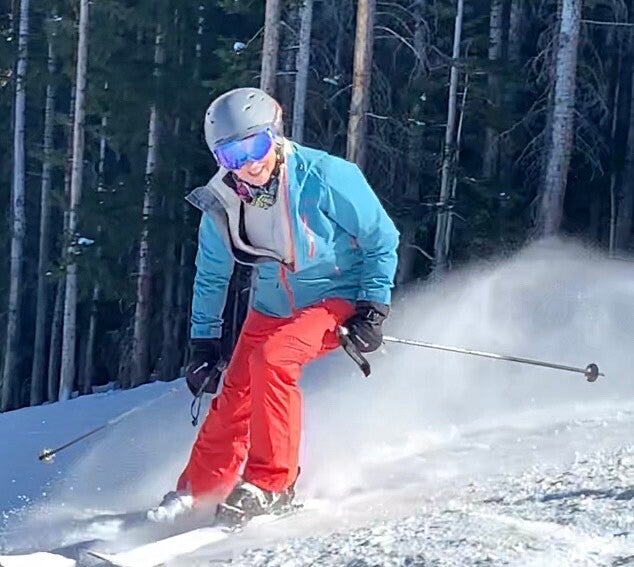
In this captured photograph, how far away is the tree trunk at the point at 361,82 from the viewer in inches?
596

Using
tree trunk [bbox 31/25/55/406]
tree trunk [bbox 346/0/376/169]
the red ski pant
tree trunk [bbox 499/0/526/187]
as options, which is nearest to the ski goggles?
the red ski pant

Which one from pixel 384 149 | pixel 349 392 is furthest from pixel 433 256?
pixel 349 392

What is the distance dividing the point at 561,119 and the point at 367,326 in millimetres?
10628

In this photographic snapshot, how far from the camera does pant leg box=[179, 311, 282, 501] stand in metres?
5.04

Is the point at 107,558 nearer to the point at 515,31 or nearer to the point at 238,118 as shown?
the point at 238,118

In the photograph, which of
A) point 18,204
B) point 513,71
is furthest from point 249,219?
point 18,204

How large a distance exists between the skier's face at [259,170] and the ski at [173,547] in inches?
54.2

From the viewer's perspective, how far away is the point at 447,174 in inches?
662

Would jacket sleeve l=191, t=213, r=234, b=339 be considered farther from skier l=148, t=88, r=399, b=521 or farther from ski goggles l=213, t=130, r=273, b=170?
ski goggles l=213, t=130, r=273, b=170

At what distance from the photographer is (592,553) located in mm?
3779

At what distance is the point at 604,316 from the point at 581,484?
184 inches

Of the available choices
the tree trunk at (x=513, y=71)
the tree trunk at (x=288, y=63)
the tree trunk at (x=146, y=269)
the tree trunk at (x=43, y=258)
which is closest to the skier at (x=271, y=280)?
the tree trunk at (x=513, y=71)

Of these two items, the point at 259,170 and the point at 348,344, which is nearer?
the point at 259,170

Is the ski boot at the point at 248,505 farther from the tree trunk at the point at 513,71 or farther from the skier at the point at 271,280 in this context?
the tree trunk at the point at 513,71
